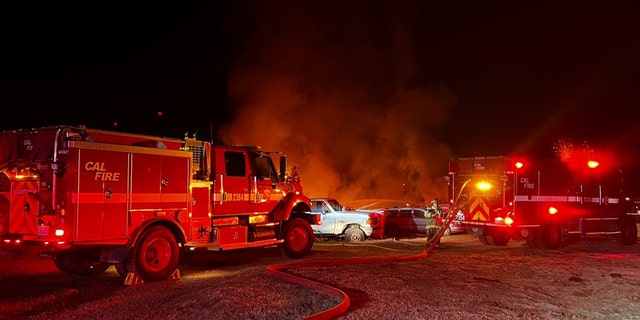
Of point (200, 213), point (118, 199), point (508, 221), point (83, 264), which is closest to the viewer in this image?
point (118, 199)

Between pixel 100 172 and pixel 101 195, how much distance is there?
13.9 inches

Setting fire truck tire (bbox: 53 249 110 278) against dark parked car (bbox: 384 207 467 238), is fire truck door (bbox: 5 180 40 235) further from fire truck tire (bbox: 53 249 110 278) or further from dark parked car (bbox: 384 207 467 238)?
dark parked car (bbox: 384 207 467 238)

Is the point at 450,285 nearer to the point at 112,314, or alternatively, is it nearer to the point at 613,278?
the point at 613,278

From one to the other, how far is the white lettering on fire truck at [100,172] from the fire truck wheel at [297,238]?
15.2ft

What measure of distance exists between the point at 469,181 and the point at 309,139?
1628 centimetres

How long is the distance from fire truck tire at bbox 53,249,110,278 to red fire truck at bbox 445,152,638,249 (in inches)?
375

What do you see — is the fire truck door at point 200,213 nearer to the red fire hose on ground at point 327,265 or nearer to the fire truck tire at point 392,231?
the red fire hose on ground at point 327,265

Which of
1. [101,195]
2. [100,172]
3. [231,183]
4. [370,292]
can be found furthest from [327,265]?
[100,172]

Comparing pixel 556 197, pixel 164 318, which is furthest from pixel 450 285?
pixel 556 197

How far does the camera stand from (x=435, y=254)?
1320 cm

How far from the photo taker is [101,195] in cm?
871

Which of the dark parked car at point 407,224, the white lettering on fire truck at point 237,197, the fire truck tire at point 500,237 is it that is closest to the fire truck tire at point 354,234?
the dark parked car at point 407,224

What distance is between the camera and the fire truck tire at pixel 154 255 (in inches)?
360

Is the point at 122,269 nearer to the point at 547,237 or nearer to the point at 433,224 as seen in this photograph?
the point at 433,224
